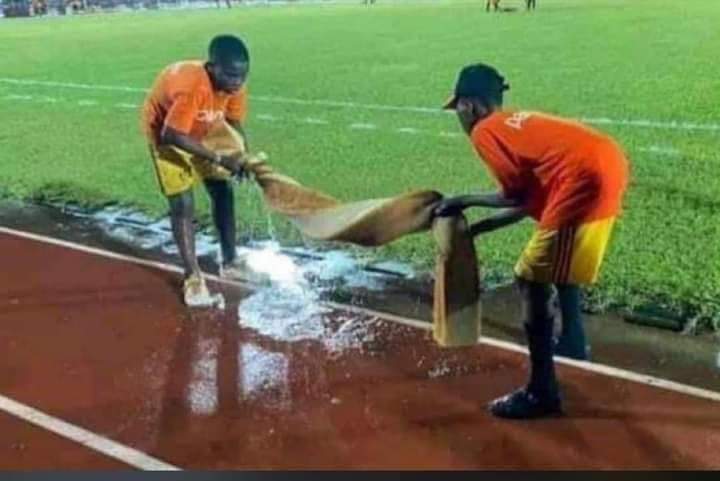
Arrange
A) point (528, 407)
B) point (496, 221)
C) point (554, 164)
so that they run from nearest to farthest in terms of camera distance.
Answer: point (554, 164), point (528, 407), point (496, 221)

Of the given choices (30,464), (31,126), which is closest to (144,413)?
(30,464)

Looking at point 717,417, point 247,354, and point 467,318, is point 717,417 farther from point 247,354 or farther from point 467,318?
point 247,354

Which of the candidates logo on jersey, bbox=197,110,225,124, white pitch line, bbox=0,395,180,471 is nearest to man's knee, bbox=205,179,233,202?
logo on jersey, bbox=197,110,225,124

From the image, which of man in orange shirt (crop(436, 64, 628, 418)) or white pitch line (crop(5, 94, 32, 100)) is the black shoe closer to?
man in orange shirt (crop(436, 64, 628, 418))

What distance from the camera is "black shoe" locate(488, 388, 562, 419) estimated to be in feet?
11.4

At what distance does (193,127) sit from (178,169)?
32 centimetres

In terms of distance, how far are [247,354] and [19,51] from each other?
3.48 metres

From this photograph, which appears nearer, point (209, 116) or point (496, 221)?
point (496, 221)

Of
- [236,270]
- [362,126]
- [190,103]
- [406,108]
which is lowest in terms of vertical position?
[236,270]

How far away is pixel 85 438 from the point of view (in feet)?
11.5

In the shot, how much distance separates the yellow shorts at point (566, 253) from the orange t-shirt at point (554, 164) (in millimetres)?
32

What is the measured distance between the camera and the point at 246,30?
4.96m

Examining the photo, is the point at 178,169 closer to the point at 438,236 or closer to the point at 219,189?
the point at 219,189

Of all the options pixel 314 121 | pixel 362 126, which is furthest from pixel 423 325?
pixel 314 121
